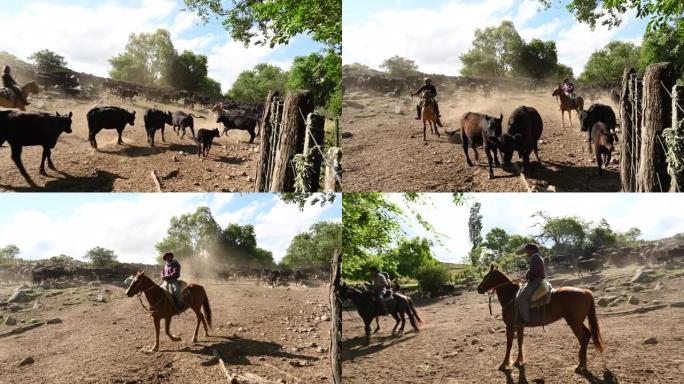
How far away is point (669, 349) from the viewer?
4277mm

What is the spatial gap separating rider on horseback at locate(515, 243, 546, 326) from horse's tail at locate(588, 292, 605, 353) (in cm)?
48

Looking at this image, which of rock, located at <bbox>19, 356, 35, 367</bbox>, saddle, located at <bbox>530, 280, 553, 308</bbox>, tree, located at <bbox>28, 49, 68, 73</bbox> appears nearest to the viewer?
saddle, located at <bbox>530, 280, 553, 308</bbox>

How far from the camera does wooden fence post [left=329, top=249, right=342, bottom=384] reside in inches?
194

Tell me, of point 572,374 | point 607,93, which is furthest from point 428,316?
point 607,93

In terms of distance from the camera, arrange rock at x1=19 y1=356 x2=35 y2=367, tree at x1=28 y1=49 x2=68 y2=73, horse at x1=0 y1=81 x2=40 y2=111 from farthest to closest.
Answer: tree at x1=28 y1=49 x2=68 y2=73 → horse at x1=0 y1=81 x2=40 y2=111 → rock at x1=19 y1=356 x2=35 y2=367

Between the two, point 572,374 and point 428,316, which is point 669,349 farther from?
point 428,316

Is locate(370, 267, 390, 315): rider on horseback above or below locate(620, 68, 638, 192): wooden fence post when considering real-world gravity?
below

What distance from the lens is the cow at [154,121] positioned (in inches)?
A: 247

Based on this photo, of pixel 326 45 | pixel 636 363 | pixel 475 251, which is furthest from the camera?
pixel 326 45

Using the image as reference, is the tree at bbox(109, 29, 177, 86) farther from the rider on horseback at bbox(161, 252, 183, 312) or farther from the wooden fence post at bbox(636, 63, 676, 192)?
the wooden fence post at bbox(636, 63, 676, 192)

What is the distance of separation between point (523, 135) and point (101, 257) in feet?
15.6

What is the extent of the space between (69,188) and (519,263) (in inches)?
191

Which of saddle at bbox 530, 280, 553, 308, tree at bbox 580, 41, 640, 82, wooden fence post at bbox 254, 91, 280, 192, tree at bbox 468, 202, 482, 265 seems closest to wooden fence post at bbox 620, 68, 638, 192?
tree at bbox 580, 41, 640, 82

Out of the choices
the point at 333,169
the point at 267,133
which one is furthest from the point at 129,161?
the point at 333,169
